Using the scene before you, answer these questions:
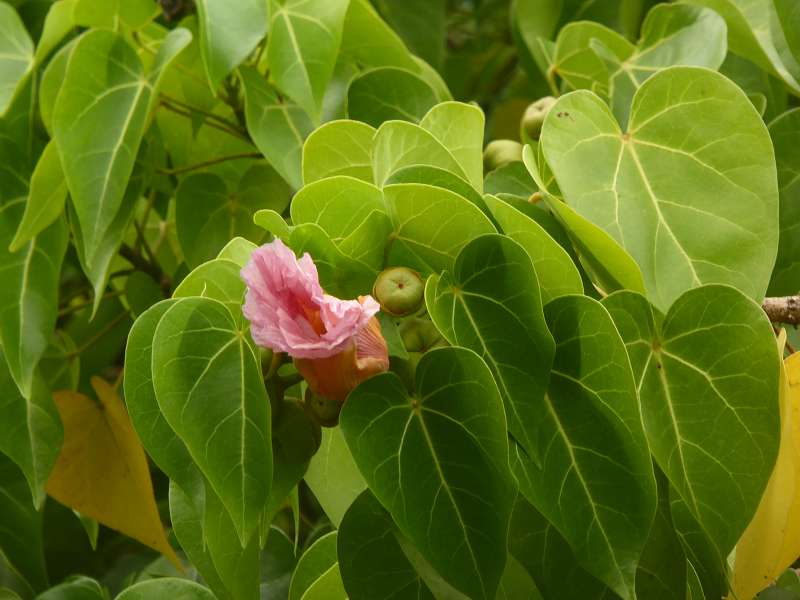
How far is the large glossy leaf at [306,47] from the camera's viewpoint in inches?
30.5

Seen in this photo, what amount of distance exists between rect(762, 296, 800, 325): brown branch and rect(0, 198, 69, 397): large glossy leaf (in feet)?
1.60

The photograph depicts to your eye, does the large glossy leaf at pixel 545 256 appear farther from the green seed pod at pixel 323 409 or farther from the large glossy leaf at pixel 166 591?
the large glossy leaf at pixel 166 591

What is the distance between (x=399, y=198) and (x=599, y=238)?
0.34 ft

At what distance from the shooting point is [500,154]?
0.80 metres

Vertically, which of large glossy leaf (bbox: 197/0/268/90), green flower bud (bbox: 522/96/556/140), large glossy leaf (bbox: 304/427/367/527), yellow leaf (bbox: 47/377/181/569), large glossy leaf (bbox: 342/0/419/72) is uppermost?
large glossy leaf (bbox: 197/0/268/90)

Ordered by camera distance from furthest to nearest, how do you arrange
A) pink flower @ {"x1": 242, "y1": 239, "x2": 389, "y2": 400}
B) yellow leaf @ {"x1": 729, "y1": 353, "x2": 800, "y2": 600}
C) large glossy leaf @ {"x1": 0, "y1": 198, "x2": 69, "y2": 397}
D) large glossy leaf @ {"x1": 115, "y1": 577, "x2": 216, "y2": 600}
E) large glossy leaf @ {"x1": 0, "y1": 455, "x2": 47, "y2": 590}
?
large glossy leaf @ {"x1": 0, "y1": 455, "x2": 47, "y2": 590}
large glossy leaf @ {"x1": 0, "y1": 198, "x2": 69, "y2": 397}
large glossy leaf @ {"x1": 115, "y1": 577, "x2": 216, "y2": 600}
yellow leaf @ {"x1": 729, "y1": 353, "x2": 800, "y2": 600}
pink flower @ {"x1": 242, "y1": 239, "x2": 389, "y2": 400}

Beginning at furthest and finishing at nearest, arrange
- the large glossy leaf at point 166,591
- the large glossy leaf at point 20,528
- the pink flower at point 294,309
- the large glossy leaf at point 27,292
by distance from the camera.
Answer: the large glossy leaf at point 20,528
the large glossy leaf at point 27,292
the large glossy leaf at point 166,591
the pink flower at point 294,309

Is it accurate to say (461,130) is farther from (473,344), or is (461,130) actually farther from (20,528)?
(20,528)

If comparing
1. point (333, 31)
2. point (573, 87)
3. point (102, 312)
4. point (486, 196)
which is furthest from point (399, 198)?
point (102, 312)

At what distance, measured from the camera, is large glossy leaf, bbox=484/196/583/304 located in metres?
0.56

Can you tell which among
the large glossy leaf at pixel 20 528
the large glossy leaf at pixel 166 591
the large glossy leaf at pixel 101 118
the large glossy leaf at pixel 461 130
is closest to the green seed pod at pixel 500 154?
the large glossy leaf at pixel 461 130

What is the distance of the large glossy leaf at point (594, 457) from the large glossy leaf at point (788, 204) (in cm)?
29

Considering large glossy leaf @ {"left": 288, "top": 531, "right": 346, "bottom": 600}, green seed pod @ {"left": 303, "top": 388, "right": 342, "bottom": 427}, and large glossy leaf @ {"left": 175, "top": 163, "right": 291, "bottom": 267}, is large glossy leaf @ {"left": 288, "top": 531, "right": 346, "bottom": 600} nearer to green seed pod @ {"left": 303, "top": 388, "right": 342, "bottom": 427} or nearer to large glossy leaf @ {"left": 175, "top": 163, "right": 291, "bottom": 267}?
green seed pod @ {"left": 303, "top": 388, "right": 342, "bottom": 427}

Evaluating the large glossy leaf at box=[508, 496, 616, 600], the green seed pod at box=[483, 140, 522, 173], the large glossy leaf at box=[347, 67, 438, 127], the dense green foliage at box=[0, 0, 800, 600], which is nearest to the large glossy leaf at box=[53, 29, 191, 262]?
the dense green foliage at box=[0, 0, 800, 600]
